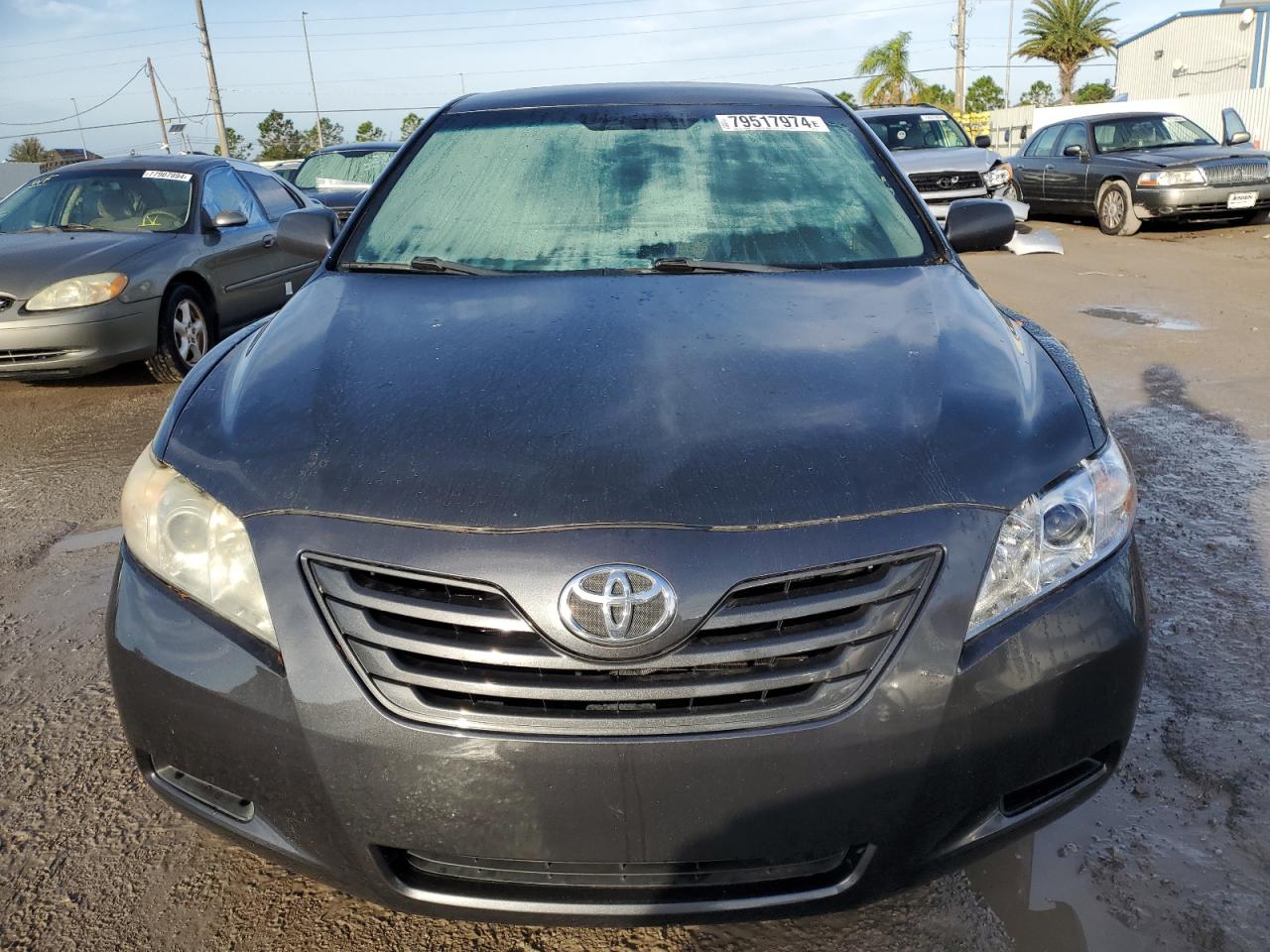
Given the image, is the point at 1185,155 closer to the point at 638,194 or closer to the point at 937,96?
the point at 638,194

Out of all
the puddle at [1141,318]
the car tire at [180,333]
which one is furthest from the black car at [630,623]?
the puddle at [1141,318]

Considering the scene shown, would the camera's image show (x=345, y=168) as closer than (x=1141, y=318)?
No

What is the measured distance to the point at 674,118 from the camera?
3.25 m

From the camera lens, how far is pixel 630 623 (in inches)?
60.8

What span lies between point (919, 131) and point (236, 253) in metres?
9.44

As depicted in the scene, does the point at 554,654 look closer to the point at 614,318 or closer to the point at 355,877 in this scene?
the point at 355,877

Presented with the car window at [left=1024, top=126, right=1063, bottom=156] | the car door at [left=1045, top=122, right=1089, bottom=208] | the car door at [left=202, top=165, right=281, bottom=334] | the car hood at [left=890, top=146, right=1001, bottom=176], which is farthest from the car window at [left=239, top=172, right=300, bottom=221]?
the car window at [left=1024, top=126, right=1063, bottom=156]

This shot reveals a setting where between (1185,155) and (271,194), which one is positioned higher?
(271,194)

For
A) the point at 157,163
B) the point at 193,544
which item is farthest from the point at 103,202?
the point at 193,544

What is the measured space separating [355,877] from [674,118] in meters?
2.35

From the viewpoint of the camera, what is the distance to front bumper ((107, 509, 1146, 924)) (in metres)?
1.54

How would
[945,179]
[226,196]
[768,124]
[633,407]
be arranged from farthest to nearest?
[945,179] < [226,196] < [768,124] < [633,407]

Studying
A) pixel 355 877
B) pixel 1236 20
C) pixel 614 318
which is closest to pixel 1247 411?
pixel 614 318

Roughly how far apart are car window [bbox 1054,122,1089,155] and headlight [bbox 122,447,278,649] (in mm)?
→ 15324
